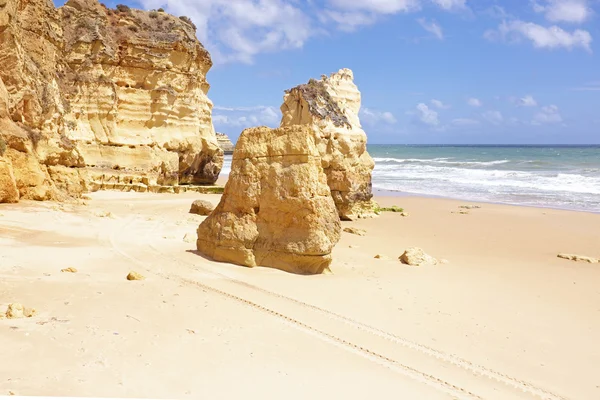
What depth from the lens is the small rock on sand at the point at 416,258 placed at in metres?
9.18

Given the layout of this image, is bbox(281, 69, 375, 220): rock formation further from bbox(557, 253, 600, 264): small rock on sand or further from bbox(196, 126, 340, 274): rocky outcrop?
bbox(196, 126, 340, 274): rocky outcrop

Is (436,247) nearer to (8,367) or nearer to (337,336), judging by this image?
(337,336)

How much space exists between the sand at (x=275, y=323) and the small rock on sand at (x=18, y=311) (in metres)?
0.09

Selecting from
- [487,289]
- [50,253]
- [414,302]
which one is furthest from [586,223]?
[50,253]

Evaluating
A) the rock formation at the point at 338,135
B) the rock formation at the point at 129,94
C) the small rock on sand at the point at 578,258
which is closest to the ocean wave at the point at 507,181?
the rock formation at the point at 129,94

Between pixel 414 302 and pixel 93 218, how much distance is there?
707cm

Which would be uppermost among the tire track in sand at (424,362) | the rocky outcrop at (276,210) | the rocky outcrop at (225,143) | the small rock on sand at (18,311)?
the rocky outcrop at (225,143)

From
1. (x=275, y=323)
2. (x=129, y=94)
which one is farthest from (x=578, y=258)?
(x=129, y=94)

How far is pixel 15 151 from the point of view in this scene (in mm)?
10859

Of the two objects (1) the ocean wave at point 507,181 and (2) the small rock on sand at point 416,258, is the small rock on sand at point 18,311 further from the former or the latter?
(1) the ocean wave at point 507,181

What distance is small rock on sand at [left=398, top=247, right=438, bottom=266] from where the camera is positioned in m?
9.18

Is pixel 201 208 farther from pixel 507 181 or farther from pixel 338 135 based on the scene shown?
pixel 507 181

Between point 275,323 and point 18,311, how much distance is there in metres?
2.26

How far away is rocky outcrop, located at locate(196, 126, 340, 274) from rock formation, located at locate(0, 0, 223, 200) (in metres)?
7.36
